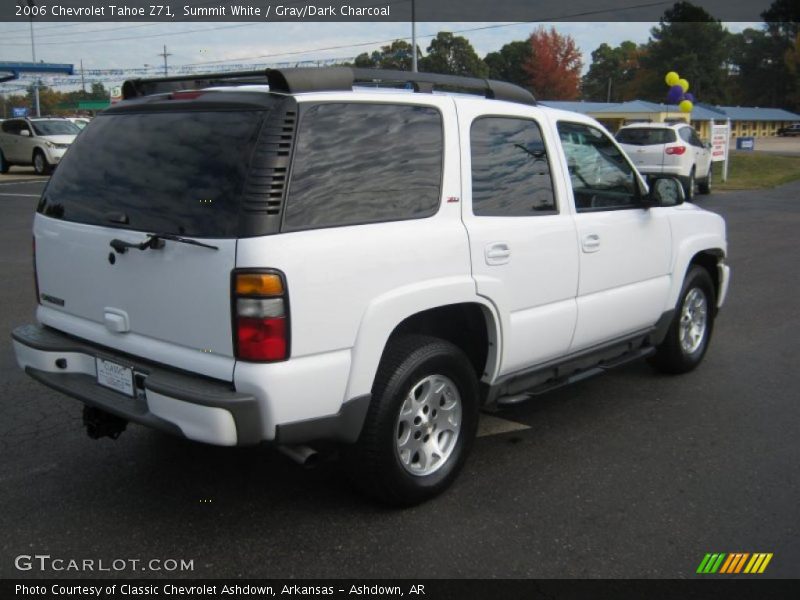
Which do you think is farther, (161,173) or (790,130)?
(790,130)

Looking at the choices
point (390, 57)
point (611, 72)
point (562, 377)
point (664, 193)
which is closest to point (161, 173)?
point (562, 377)

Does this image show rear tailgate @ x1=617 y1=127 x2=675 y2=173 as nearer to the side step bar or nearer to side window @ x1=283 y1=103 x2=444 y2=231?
the side step bar

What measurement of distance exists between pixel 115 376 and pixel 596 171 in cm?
299

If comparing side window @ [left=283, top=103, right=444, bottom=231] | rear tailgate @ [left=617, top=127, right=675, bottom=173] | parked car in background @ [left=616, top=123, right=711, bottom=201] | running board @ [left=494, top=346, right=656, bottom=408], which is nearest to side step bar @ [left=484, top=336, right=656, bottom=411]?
running board @ [left=494, top=346, right=656, bottom=408]

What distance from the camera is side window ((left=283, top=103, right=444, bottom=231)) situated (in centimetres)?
317

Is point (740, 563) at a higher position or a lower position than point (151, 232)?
lower

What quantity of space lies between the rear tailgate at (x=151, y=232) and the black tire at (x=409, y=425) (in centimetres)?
71

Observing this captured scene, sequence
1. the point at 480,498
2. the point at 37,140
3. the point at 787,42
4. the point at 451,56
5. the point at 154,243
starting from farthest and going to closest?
the point at 787,42
the point at 451,56
the point at 37,140
the point at 480,498
the point at 154,243

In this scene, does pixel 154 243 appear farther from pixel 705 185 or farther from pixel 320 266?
pixel 705 185

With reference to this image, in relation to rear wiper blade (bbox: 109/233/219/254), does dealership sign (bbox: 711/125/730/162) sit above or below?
above

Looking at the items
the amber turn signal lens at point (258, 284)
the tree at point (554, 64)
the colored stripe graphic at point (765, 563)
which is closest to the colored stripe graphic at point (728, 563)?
the colored stripe graphic at point (765, 563)

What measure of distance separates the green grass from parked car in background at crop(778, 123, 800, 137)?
62.4 m

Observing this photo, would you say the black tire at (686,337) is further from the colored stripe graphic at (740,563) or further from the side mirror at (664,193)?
the colored stripe graphic at (740,563)

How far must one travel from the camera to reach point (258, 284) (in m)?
2.96
